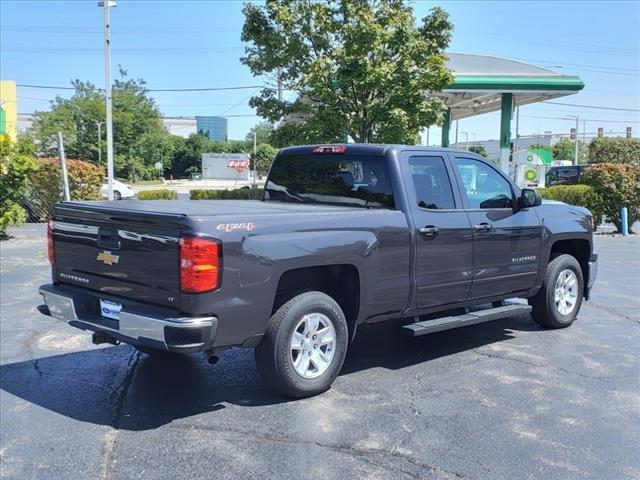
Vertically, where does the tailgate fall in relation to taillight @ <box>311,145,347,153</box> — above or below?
below

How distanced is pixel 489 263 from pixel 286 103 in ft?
33.8

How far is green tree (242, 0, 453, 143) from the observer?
1343cm

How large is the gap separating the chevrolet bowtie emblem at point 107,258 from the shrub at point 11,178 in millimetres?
10728

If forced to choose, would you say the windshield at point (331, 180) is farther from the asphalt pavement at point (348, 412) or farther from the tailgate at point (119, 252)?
the tailgate at point (119, 252)

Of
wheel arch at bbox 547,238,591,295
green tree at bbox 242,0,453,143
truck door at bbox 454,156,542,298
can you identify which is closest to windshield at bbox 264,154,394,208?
truck door at bbox 454,156,542,298

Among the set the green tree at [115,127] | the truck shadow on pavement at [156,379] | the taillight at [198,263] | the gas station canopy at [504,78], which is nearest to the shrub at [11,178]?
the truck shadow on pavement at [156,379]

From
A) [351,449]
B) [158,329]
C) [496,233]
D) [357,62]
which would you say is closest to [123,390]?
[158,329]

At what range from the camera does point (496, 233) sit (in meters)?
6.00

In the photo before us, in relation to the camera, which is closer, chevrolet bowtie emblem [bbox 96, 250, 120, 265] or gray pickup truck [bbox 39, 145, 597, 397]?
gray pickup truck [bbox 39, 145, 597, 397]

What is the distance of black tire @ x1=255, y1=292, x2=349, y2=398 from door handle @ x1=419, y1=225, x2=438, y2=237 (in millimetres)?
1046

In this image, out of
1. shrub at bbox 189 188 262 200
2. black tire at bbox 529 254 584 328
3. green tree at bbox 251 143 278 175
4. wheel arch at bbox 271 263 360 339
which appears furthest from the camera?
green tree at bbox 251 143 278 175

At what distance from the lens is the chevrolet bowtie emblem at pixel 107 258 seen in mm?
4430

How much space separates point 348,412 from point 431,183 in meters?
2.28

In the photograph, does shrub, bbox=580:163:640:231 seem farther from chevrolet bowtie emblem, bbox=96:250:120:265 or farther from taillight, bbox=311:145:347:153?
chevrolet bowtie emblem, bbox=96:250:120:265
